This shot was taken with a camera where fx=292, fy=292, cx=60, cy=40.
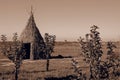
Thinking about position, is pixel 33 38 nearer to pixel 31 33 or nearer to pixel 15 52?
pixel 31 33

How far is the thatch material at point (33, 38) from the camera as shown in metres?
49.9

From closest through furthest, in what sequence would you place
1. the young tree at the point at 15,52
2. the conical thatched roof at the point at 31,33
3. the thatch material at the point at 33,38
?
the young tree at the point at 15,52
the thatch material at the point at 33,38
the conical thatched roof at the point at 31,33

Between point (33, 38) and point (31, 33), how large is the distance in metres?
1.15

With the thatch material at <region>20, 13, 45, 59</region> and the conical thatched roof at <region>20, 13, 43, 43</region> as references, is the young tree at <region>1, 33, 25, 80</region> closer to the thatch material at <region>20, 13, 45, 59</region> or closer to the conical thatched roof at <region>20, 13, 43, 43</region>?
the thatch material at <region>20, 13, 45, 59</region>

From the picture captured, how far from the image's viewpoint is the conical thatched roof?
5038 cm

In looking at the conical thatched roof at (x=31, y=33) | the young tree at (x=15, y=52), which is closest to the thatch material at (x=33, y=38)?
the conical thatched roof at (x=31, y=33)

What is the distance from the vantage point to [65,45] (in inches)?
3457

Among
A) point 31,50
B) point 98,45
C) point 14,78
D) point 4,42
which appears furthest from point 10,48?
point 31,50

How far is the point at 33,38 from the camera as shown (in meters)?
50.2

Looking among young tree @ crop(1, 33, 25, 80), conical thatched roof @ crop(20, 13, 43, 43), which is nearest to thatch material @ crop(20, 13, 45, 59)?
conical thatched roof @ crop(20, 13, 43, 43)

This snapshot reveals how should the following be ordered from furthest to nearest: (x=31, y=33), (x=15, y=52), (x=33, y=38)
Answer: (x=31, y=33), (x=33, y=38), (x=15, y=52)

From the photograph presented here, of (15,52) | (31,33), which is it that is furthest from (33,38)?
(15,52)

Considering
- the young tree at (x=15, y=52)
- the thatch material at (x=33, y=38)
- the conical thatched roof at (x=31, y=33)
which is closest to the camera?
the young tree at (x=15, y=52)

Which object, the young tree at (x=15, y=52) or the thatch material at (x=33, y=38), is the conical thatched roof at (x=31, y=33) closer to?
the thatch material at (x=33, y=38)
